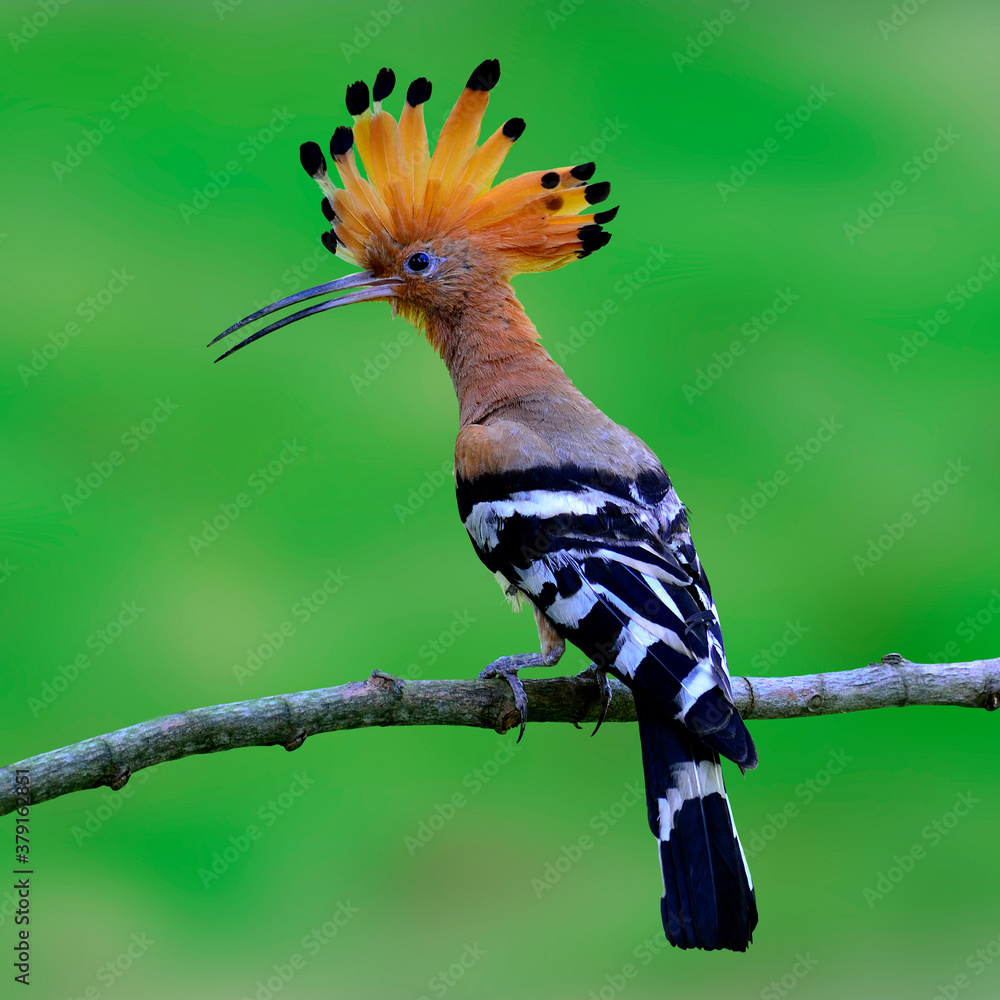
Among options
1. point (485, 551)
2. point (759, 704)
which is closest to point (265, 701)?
point (485, 551)

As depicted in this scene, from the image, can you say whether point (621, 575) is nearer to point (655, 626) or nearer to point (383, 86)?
point (655, 626)

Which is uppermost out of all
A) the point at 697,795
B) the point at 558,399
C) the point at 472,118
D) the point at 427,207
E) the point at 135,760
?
the point at 472,118

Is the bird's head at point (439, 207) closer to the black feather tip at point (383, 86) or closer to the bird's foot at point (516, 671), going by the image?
the black feather tip at point (383, 86)

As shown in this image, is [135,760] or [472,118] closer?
[135,760]

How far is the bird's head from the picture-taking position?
173 centimetres

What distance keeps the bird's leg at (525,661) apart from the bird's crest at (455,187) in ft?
1.98

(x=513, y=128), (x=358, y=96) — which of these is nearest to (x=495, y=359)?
(x=513, y=128)

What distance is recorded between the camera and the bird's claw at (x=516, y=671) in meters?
1.43

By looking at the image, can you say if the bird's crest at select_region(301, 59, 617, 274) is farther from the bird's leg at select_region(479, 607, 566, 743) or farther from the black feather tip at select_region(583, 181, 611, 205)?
the bird's leg at select_region(479, 607, 566, 743)

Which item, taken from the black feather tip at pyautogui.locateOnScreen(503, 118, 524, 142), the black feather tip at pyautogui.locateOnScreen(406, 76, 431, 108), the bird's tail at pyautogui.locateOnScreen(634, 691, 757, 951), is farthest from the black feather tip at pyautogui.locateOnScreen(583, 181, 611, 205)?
the bird's tail at pyautogui.locateOnScreen(634, 691, 757, 951)

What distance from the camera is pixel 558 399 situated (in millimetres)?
1731

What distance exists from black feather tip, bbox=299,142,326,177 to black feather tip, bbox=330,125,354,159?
23 millimetres

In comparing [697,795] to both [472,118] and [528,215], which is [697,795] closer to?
[528,215]

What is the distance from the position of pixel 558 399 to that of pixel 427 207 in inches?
15.0
